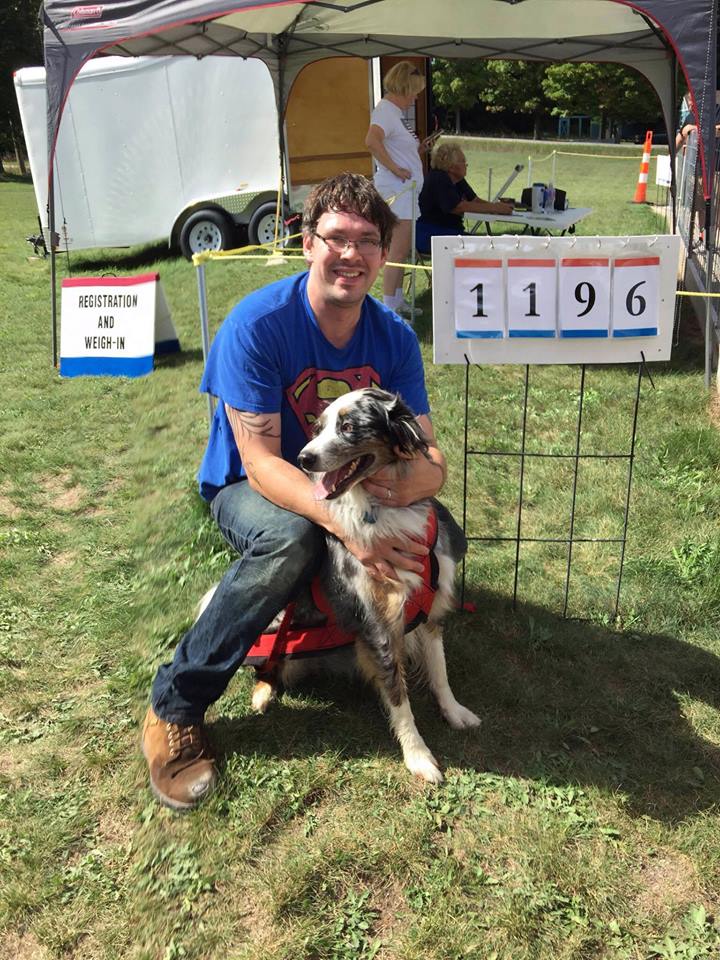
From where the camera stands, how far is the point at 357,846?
2264 mm

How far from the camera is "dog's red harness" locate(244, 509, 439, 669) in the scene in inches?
101

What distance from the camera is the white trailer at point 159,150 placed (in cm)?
970

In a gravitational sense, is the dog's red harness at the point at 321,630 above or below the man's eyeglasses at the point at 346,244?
below

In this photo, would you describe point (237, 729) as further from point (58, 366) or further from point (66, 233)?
point (66, 233)

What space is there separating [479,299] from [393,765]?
1.66m

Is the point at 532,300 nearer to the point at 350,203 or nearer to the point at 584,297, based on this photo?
the point at 584,297

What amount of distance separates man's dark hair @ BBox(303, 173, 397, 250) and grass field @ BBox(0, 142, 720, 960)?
1.70 m

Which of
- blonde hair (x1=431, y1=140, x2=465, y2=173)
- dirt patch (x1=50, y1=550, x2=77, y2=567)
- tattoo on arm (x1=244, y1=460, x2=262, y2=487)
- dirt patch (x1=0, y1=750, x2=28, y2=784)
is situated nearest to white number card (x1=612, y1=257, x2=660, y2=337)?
tattoo on arm (x1=244, y1=460, x2=262, y2=487)

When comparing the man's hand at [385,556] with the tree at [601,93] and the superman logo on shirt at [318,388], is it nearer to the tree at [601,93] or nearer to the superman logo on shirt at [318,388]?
the superman logo on shirt at [318,388]

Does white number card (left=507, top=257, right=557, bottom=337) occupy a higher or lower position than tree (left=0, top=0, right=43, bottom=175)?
lower

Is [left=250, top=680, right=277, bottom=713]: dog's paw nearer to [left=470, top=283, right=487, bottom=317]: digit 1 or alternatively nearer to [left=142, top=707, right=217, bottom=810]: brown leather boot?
[left=142, top=707, right=217, bottom=810]: brown leather boot

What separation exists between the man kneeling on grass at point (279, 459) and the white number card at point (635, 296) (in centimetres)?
82

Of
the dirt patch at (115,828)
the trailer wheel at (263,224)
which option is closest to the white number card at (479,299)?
the dirt patch at (115,828)

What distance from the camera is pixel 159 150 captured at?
33.0 feet
